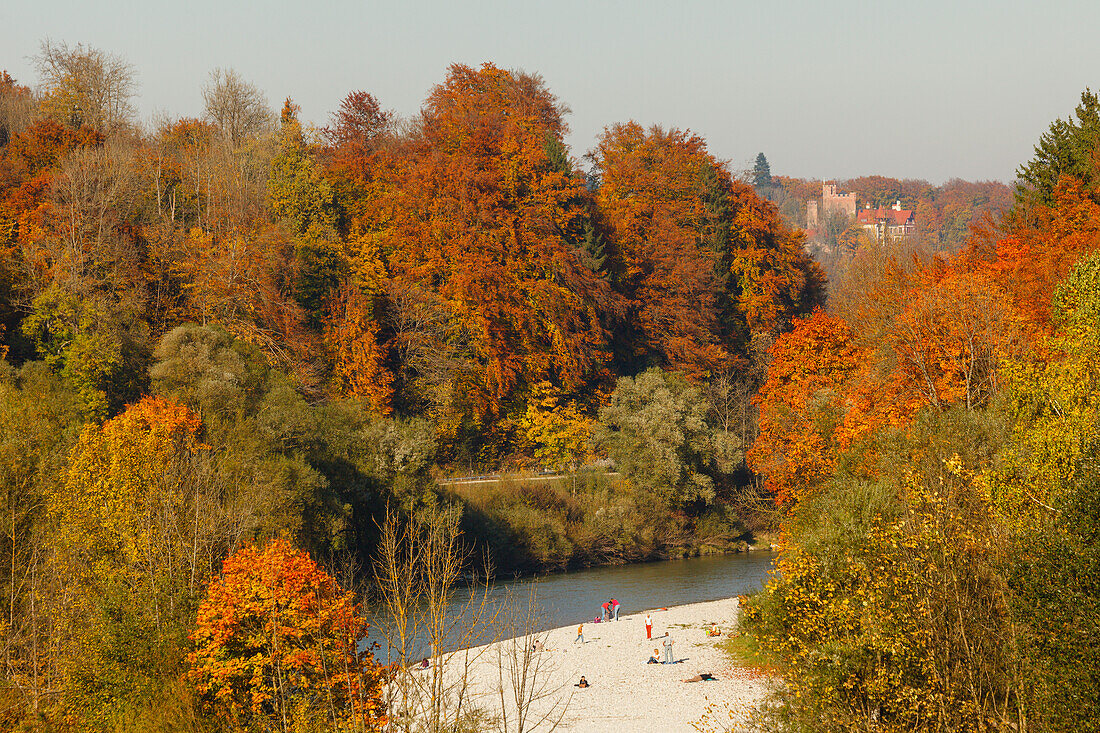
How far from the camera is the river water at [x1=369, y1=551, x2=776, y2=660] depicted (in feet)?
126

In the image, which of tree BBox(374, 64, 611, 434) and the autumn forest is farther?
tree BBox(374, 64, 611, 434)

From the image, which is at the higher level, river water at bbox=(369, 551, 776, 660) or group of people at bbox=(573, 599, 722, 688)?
group of people at bbox=(573, 599, 722, 688)

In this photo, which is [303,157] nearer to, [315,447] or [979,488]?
[315,447]

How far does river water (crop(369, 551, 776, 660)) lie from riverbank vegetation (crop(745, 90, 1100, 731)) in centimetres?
1024

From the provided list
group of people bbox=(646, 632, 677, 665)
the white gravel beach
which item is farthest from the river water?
group of people bbox=(646, 632, 677, 665)

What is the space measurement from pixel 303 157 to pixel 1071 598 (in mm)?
→ 48501

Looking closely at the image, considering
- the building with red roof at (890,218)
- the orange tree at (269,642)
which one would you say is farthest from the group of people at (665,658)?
the building with red roof at (890,218)

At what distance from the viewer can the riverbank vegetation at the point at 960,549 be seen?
12828mm

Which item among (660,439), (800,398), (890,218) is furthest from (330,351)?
(890,218)

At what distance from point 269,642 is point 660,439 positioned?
3629 cm

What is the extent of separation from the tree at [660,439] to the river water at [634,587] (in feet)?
12.5

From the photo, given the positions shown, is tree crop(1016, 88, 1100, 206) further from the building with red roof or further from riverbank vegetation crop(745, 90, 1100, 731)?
the building with red roof

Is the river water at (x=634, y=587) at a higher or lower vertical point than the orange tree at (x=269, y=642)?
lower

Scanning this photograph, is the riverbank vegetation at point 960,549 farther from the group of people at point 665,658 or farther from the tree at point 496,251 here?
the tree at point 496,251
